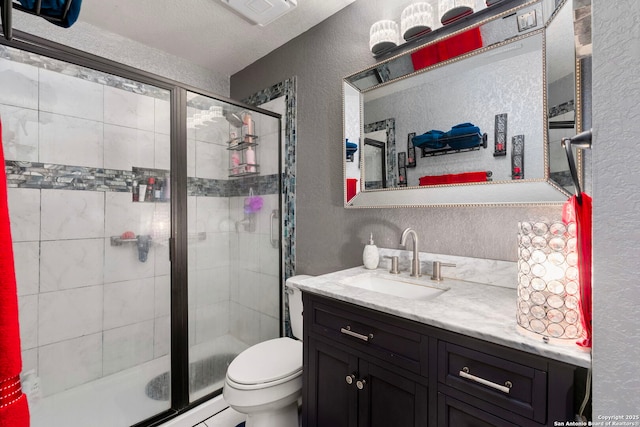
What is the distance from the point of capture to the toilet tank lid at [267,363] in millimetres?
1366

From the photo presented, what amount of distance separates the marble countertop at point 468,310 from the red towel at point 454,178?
1.51 ft

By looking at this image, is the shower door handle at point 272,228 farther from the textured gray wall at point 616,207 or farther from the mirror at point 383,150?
the textured gray wall at point 616,207

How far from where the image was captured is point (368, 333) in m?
1.06

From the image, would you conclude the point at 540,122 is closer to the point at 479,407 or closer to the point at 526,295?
the point at 526,295

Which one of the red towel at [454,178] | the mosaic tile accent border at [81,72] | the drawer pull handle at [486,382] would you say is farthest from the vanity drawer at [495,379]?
the mosaic tile accent border at [81,72]

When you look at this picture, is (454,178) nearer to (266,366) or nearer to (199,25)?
(266,366)

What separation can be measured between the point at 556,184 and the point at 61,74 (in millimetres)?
2257

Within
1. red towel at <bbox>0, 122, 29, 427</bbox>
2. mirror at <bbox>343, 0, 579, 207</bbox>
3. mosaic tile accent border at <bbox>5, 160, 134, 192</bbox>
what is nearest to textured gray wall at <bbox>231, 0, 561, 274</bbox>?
mirror at <bbox>343, 0, 579, 207</bbox>

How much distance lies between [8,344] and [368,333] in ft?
3.07

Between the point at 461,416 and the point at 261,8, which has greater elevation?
the point at 261,8

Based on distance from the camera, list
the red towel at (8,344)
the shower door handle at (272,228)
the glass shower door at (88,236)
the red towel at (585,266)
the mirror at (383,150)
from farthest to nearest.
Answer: the shower door handle at (272,228)
the mirror at (383,150)
the glass shower door at (88,236)
the red towel at (585,266)
the red towel at (8,344)

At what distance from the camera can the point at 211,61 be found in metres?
2.47

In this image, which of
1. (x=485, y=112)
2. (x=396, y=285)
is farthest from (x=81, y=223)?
(x=485, y=112)

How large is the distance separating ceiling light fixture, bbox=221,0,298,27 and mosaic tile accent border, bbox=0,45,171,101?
0.64m
